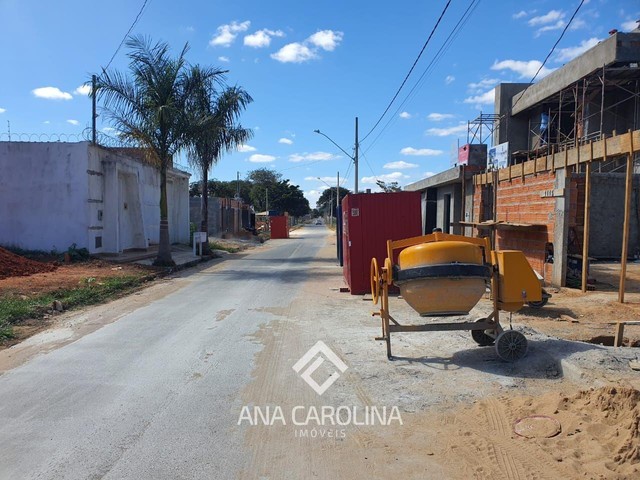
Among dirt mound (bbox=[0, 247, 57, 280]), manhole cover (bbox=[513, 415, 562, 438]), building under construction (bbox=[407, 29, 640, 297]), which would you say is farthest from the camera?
dirt mound (bbox=[0, 247, 57, 280])

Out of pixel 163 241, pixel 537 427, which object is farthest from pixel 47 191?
pixel 537 427

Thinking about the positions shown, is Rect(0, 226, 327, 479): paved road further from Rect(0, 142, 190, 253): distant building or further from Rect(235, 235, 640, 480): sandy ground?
Rect(0, 142, 190, 253): distant building

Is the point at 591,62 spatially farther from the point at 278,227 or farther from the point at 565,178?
the point at 278,227

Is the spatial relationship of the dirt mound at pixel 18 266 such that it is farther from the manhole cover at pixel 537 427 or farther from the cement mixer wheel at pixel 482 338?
the manhole cover at pixel 537 427

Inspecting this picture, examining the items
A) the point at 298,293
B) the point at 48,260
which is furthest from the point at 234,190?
the point at 298,293

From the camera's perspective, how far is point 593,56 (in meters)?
22.9

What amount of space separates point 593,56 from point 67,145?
22.2 m

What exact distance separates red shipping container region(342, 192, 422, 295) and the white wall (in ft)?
37.1

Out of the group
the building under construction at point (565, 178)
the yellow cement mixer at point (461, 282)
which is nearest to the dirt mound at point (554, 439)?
the yellow cement mixer at point (461, 282)

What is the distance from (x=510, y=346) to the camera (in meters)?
6.09

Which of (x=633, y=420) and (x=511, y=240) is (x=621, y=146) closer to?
(x=511, y=240)

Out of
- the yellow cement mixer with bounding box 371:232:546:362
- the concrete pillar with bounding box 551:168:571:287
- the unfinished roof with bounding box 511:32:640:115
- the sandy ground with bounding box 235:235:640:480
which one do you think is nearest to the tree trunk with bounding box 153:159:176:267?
the sandy ground with bounding box 235:235:640:480

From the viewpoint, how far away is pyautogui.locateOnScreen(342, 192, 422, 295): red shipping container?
12.5m

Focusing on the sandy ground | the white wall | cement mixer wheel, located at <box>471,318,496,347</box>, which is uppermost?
the white wall
